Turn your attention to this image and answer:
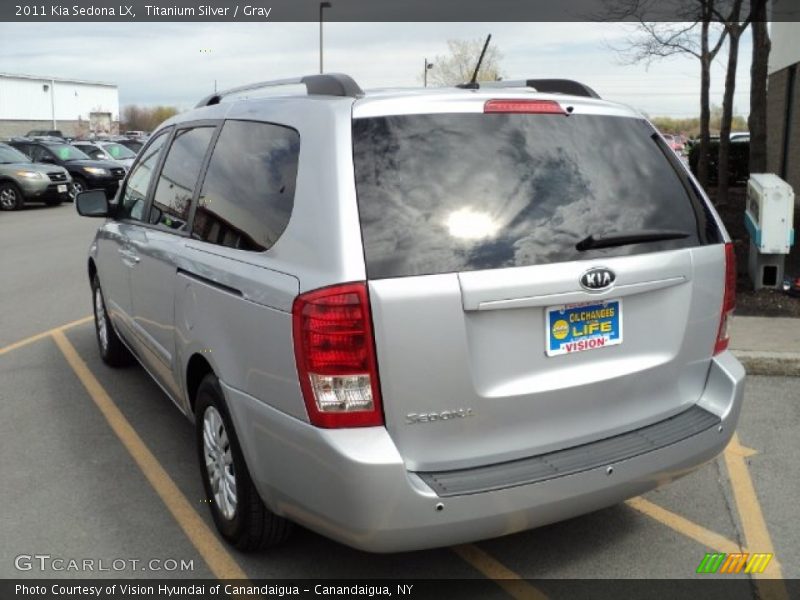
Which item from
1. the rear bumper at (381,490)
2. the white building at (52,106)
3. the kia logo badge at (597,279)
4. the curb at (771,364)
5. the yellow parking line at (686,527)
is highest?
the white building at (52,106)

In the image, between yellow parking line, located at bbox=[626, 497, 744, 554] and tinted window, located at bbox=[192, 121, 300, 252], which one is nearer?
tinted window, located at bbox=[192, 121, 300, 252]

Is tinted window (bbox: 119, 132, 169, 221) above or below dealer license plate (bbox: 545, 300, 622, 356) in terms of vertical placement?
above

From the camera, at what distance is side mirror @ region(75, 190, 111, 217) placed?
579 centimetres

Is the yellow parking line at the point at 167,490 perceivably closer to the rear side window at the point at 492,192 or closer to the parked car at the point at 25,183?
the rear side window at the point at 492,192

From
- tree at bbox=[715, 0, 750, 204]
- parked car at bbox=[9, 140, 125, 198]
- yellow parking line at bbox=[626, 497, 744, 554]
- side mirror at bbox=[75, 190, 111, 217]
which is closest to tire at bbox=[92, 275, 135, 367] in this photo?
side mirror at bbox=[75, 190, 111, 217]

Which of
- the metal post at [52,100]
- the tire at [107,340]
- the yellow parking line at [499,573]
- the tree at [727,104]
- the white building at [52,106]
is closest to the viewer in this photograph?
the yellow parking line at [499,573]

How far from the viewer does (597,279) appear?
2.99 meters

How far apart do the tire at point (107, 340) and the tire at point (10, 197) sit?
16.4 meters

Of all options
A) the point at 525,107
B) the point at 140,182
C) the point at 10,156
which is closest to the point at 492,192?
the point at 525,107

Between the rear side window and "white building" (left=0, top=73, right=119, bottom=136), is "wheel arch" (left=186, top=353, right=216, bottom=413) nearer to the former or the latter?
the rear side window

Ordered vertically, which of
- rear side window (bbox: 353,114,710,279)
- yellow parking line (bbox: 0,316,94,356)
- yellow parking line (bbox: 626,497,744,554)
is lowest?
yellow parking line (bbox: 626,497,744,554)

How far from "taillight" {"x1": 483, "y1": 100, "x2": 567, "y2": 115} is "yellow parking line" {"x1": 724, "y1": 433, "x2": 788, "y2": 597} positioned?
2.06 metres

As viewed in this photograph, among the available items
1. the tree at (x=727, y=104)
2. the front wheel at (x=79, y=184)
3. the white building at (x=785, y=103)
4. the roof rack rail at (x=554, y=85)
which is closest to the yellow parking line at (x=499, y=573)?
the roof rack rail at (x=554, y=85)

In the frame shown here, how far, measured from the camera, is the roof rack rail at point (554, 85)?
376 centimetres
